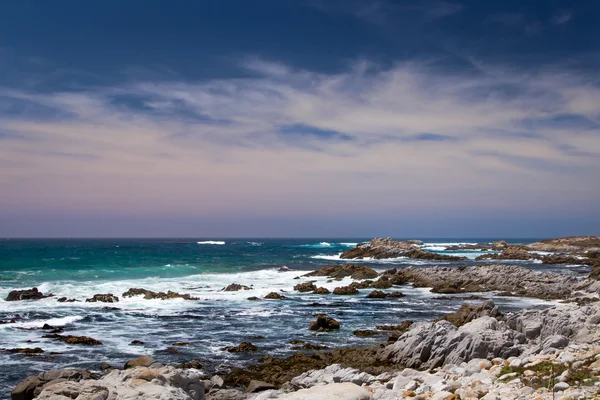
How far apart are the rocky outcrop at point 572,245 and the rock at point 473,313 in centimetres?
9133

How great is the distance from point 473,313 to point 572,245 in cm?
10317

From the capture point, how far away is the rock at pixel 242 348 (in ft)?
66.3

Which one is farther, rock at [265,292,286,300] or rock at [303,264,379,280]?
rock at [303,264,379,280]

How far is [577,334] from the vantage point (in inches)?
623

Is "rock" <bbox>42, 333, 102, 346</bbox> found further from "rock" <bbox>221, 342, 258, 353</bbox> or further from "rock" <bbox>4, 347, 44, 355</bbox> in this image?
"rock" <bbox>221, 342, 258, 353</bbox>

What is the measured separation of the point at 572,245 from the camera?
110438 mm

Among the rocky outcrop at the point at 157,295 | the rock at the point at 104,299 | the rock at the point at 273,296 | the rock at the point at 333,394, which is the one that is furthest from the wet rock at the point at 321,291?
the rock at the point at 333,394

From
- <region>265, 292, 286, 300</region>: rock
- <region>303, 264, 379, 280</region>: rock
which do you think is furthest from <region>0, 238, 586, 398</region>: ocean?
<region>303, 264, 379, 280</region>: rock

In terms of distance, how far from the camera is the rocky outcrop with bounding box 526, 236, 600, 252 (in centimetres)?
10497

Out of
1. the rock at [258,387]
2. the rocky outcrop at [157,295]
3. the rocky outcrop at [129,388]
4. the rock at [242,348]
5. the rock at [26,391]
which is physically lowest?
the rocky outcrop at [157,295]

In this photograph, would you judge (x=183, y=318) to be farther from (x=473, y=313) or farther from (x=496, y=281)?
(x=496, y=281)

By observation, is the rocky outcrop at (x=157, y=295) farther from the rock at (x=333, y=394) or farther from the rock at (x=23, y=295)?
the rock at (x=333, y=394)

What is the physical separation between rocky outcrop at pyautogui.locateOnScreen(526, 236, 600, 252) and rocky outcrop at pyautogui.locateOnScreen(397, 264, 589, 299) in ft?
220

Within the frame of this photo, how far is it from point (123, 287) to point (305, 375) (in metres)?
33.8
